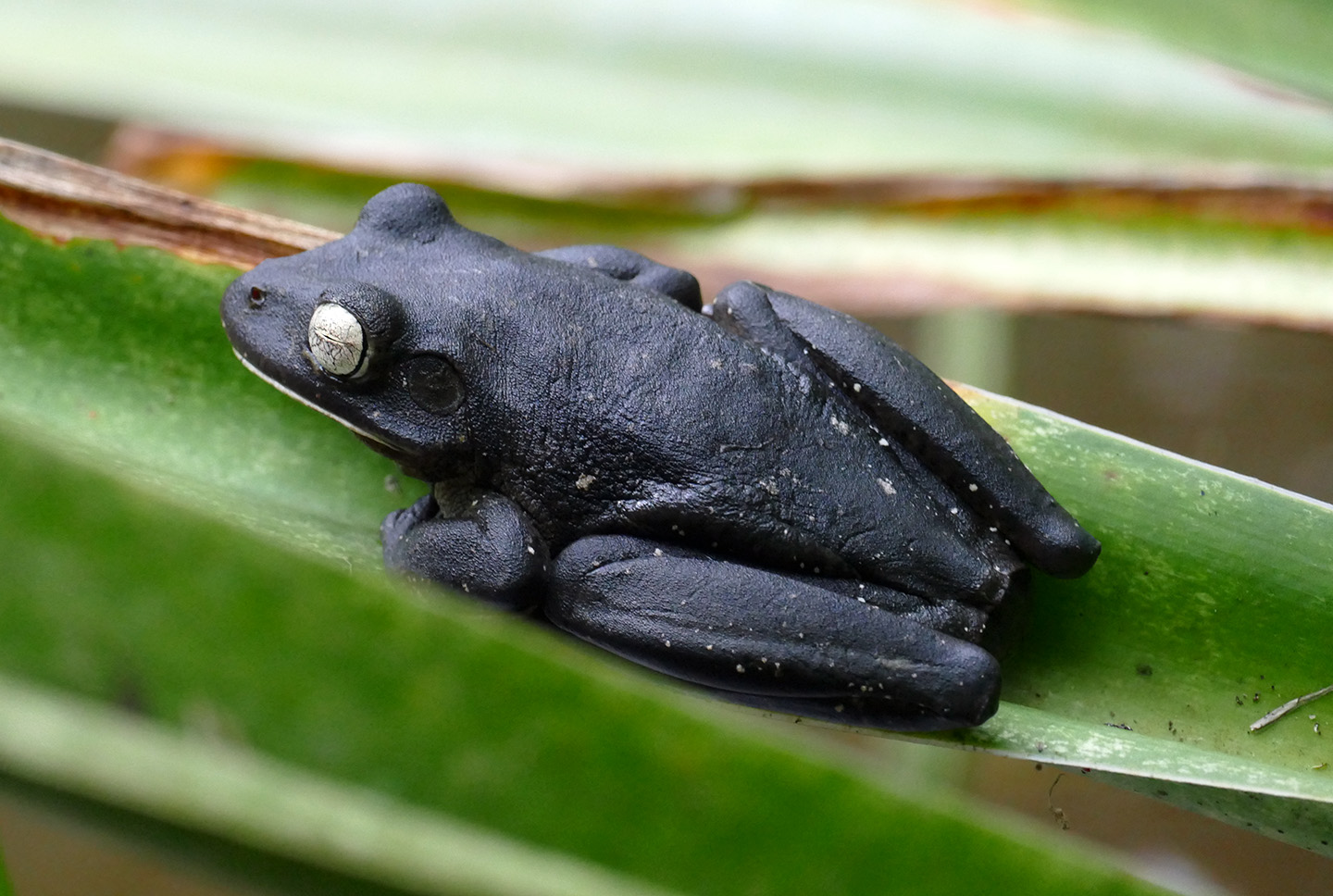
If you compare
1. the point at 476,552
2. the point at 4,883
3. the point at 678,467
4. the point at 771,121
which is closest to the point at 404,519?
the point at 476,552

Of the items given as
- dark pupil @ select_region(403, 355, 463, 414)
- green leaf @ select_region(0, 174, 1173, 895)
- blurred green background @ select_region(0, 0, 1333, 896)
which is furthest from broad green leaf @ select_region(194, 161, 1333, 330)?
green leaf @ select_region(0, 174, 1173, 895)

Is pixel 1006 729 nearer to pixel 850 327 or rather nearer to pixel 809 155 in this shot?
pixel 850 327

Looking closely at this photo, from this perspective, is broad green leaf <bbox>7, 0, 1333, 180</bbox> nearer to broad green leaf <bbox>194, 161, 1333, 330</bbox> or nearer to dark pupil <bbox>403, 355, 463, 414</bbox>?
broad green leaf <bbox>194, 161, 1333, 330</bbox>

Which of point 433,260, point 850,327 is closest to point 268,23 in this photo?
point 433,260

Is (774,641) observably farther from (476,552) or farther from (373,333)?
(373,333)

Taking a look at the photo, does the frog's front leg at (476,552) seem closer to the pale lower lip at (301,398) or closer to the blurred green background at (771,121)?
the pale lower lip at (301,398)

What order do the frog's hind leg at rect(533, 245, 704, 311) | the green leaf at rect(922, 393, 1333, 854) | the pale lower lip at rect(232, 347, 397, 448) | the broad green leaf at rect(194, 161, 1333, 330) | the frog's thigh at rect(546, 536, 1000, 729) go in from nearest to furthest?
1. the green leaf at rect(922, 393, 1333, 854)
2. the frog's thigh at rect(546, 536, 1000, 729)
3. the pale lower lip at rect(232, 347, 397, 448)
4. the broad green leaf at rect(194, 161, 1333, 330)
5. the frog's hind leg at rect(533, 245, 704, 311)

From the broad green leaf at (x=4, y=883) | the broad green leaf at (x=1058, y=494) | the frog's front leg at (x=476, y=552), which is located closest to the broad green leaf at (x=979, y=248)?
the broad green leaf at (x=1058, y=494)

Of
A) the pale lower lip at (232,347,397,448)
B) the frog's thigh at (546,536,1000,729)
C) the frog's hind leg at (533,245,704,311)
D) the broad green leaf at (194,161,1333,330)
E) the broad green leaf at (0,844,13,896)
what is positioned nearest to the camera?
the broad green leaf at (0,844,13,896)
